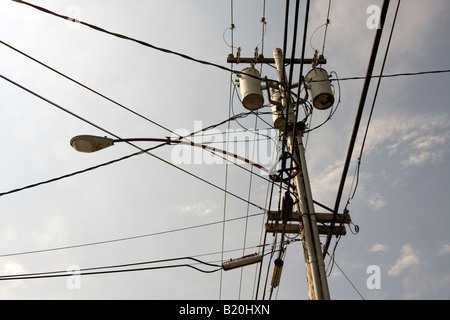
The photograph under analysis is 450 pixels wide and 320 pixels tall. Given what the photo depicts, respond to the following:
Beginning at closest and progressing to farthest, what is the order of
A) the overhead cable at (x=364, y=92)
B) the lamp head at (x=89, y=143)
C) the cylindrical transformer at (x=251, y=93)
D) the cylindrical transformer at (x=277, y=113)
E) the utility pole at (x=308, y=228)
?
the overhead cable at (x=364, y=92), the utility pole at (x=308, y=228), the lamp head at (x=89, y=143), the cylindrical transformer at (x=251, y=93), the cylindrical transformer at (x=277, y=113)

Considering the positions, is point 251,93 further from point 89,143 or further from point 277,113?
point 89,143

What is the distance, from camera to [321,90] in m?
5.52

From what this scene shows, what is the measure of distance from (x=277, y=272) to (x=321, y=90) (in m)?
3.30

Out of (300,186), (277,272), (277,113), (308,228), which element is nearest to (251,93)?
(277,113)

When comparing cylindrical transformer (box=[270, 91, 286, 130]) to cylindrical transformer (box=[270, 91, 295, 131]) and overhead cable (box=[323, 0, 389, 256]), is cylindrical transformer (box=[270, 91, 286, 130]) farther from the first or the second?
overhead cable (box=[323, 0, 389, 256])

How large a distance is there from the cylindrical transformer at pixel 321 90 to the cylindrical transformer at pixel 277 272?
2.81 meters

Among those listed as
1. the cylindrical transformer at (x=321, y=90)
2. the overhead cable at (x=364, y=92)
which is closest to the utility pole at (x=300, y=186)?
the cylindrical transformer at (x=321, y=90)

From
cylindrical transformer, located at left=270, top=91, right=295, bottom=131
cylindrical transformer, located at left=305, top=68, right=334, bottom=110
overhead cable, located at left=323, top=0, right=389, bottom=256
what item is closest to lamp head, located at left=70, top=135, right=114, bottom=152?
cylindrical transformer, located at left=270, top=91, right=295, bottom=131

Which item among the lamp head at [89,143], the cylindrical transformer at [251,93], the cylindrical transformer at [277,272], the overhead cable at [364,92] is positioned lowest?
the cylindrical transformer at [277,272]

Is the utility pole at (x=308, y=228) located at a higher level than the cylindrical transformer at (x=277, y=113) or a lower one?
lower

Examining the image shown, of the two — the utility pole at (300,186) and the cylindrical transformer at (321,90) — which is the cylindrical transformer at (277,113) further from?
the cylindrical transformer at (321,90)

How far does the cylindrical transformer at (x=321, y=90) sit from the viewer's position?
552cm

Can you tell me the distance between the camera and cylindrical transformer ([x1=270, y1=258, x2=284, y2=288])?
5.49 metres
